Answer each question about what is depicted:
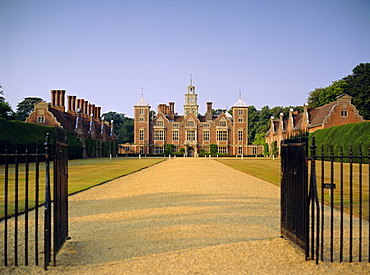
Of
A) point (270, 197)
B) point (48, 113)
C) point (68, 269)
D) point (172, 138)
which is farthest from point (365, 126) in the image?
point (172, 138)

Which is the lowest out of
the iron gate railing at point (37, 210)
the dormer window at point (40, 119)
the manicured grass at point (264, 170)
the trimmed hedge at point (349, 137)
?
the manicured grass at point (264, 170)

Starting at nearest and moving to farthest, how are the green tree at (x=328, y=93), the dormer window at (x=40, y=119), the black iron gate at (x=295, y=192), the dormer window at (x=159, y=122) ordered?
1. the black iron gate at (x=295, y=192)
2. the dormer window at (x=40, y=119)
3. the green tree at (x=328, y=93)
4. the dormer window at (x=159, y=122)

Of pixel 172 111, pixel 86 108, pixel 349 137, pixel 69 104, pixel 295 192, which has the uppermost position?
pixel 172 111

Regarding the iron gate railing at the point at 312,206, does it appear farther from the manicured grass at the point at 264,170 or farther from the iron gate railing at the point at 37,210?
the manicured grass at the point at 264,170

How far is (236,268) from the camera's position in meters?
4.20

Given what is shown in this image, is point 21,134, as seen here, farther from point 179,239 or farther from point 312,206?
point 312,206

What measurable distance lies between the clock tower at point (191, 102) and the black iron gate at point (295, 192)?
6402 cm

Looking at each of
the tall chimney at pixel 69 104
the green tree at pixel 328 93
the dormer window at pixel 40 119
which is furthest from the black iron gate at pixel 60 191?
the green tree at pixel 328 93

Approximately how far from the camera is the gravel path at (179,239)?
167 inches

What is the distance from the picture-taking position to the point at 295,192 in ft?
16.8

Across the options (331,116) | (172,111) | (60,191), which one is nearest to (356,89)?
(331,116)

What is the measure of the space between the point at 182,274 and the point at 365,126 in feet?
90.4

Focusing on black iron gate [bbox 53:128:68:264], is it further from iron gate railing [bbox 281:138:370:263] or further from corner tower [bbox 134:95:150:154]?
corner tower [bbox 134:95:150:154]

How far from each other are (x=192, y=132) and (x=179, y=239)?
58336mm
